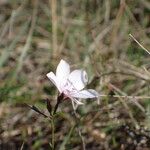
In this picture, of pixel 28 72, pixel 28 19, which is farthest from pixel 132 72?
pixel 28 19

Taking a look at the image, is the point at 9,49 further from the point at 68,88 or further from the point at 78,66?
the point at 68,88

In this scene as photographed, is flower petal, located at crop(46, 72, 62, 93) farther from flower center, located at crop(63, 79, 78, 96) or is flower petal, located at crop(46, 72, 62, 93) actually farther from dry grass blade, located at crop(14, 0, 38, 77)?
dry grass blade, located at crop(14, 0, 38, 77)

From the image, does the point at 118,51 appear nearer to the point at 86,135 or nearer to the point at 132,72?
the point at 132,72

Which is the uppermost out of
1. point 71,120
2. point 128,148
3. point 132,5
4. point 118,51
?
point 132,5

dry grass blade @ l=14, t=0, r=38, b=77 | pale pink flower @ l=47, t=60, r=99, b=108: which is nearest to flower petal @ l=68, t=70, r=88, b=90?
pale pink flower @ l=47, t=60, r=99, b=108

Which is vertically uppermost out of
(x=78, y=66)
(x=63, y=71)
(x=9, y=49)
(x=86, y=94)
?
(x=9, y=49)

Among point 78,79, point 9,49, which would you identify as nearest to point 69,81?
point 78,79
